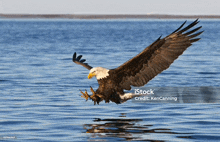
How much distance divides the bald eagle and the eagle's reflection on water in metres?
0.46

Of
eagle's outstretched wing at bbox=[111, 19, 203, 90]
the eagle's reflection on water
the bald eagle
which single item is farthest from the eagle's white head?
the eagle's reflection on water

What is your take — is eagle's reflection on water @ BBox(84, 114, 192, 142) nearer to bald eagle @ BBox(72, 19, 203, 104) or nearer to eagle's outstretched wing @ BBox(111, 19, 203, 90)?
bald eagle @ BBox(72, 19, 203, 104)

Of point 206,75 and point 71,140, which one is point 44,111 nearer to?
point 71,140

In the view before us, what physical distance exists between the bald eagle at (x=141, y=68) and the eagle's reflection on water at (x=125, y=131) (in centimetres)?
46

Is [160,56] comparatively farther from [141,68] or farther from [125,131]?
[125,131]

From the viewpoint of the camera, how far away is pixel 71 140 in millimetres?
8656

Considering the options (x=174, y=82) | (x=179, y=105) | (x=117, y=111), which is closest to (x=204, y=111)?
(x=179, y=105)

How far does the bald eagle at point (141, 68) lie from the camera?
32.0 ft

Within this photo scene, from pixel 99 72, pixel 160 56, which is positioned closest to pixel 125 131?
pixel 99 72

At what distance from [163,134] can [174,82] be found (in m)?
7.34

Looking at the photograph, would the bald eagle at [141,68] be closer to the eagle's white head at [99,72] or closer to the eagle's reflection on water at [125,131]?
the eagle's white head at [99,72]

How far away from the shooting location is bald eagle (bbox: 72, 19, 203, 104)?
32.0 feet

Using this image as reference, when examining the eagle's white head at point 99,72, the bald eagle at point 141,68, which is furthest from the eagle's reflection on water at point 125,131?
the eagle's white head at point 99,72

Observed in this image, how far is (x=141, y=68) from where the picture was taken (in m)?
9.95
